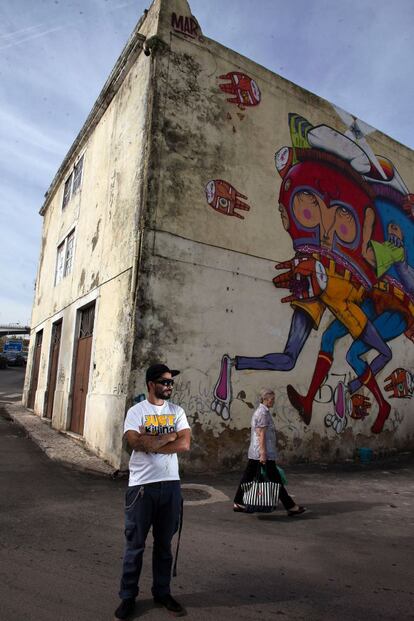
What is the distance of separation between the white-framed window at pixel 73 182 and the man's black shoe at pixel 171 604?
12343 millimetres

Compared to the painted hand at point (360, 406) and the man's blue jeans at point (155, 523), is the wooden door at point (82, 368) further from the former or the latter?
the man's blue jeans at point (155, 523)

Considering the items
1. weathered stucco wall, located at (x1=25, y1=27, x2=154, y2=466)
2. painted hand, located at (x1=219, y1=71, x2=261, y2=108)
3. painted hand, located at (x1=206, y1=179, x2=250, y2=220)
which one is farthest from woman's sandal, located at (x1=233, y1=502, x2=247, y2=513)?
painted hand, located at (x1=219, y1=71, x2=261, y2=108)

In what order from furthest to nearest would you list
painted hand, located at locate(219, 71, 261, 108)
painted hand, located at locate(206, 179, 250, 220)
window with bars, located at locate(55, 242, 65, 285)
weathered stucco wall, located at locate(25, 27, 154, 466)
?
window with bars, located at locate(55, 242, 65, 285), painted hand, located at locate(219, 71, 261, 108), painted hand, located at locate(206, 179, 250, 220), weathered stucco wall, located at locate(25, 27, 154, 466)

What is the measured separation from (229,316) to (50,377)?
7.76m

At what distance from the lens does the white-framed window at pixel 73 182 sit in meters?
14.1

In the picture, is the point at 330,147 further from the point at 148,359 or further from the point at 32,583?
the point at 32,583

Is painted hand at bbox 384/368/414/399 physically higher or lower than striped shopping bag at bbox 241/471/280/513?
higher

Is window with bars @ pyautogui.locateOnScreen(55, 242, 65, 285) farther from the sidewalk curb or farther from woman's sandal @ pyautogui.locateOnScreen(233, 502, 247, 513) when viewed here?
woman's sandal @ pyautogui.locateOnScreen(233, 502, 247, 513)

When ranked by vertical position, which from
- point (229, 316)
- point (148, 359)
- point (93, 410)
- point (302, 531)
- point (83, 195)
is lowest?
point (302, 531)

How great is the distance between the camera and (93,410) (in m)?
9.48

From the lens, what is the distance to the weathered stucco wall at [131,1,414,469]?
8711 mm

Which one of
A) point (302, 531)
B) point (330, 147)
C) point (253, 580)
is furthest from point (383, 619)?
point (330, 147)

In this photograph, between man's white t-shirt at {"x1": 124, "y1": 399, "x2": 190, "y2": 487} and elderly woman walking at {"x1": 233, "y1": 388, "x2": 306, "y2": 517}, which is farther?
elderly woman walking at {"x1": 233, "y1": 388, "x2": 306, "y2": 517}

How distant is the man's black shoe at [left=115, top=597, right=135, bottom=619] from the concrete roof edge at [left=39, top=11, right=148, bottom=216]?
945 centimetres
